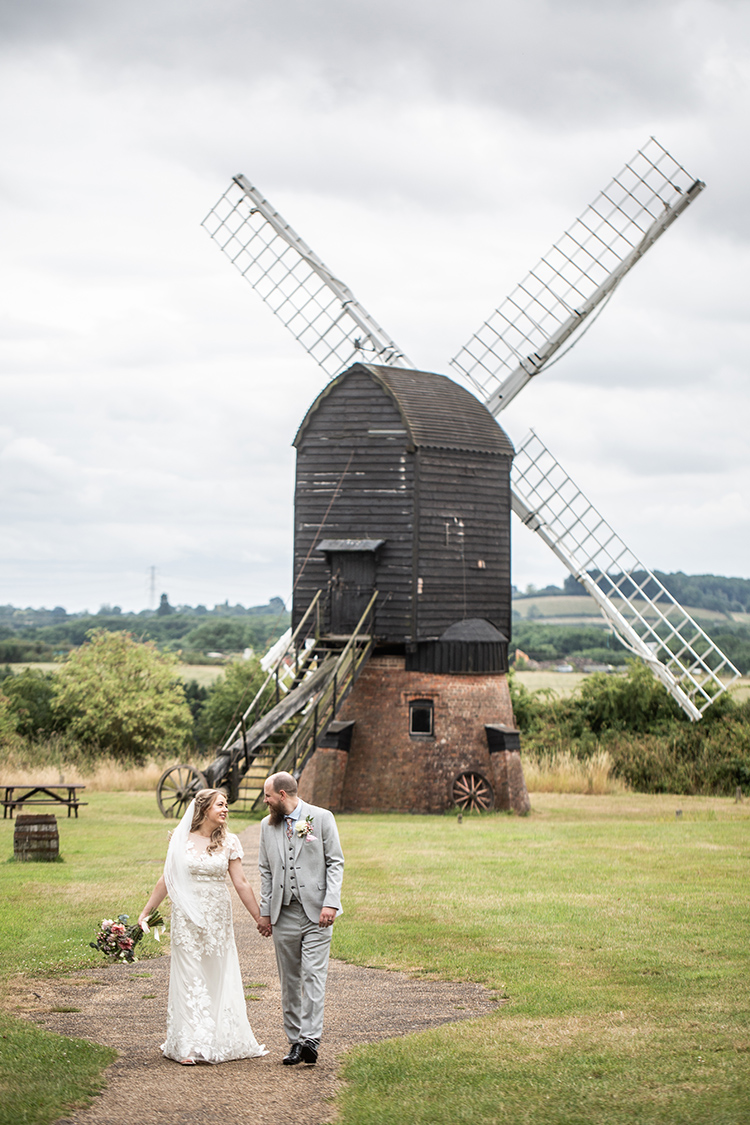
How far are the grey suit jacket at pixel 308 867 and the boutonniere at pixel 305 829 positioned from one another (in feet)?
0.06

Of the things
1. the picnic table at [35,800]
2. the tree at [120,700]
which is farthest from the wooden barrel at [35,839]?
the tree at [120,700]

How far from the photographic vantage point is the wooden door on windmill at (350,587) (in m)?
22.8

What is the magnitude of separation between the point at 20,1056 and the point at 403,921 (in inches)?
211

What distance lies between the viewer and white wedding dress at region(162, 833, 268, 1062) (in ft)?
23.4

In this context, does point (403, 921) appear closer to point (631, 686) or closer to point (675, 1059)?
point (675, 1059)

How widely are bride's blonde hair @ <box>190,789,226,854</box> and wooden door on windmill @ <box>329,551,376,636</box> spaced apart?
50.3ft

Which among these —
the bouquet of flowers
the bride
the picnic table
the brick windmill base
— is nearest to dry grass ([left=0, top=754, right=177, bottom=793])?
the picnic table

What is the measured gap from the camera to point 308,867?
7.46 m

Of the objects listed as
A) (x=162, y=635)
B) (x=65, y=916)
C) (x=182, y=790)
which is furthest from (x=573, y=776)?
(x=162, y=635)

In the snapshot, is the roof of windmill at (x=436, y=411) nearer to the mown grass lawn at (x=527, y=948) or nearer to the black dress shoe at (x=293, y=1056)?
the mown grass lawn at (x=527, y=948)

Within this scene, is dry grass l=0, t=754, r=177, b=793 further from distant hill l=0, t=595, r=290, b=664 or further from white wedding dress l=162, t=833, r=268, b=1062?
distant hill l=0, t=595, r=290, b=664

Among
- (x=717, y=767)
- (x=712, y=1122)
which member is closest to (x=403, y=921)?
(x=712, y=1122)

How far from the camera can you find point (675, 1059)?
7.12m

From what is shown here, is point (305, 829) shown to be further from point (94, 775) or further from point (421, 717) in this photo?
point (94, 775)
